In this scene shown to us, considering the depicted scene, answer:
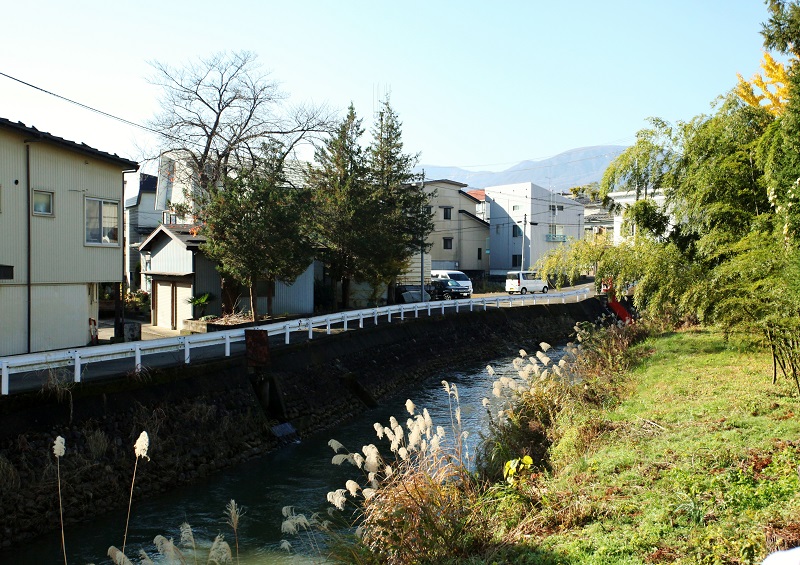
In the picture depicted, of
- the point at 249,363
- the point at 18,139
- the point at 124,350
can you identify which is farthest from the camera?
the point at 249,363

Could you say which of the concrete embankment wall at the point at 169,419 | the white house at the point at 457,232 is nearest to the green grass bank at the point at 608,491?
the concrete embankment wall at the point at 169,419

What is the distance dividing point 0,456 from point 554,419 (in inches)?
369

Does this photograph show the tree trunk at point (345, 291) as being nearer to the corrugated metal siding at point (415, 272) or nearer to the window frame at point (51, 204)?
the corrugated metal siding at point (415, 272)

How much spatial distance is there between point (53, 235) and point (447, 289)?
29758 mm

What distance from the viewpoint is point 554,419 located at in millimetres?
12352

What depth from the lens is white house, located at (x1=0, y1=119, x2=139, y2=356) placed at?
16.1 meters

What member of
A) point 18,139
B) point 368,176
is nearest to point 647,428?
point 18,139

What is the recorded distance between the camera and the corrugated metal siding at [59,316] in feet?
55.9

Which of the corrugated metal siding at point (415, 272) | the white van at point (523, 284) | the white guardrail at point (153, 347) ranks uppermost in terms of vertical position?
the corrugated metal siding at point (415, 272)

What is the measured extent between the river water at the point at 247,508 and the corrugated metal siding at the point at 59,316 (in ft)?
23.0

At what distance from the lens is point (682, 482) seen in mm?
7605

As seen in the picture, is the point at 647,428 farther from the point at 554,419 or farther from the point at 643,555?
the point at 643,555

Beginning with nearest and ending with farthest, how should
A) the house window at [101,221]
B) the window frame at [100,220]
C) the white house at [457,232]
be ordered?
the window frame at [100,220]
the house window at [101,221]
the white house at [457,232]

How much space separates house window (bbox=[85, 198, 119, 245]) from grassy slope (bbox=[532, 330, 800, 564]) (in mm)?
14292
